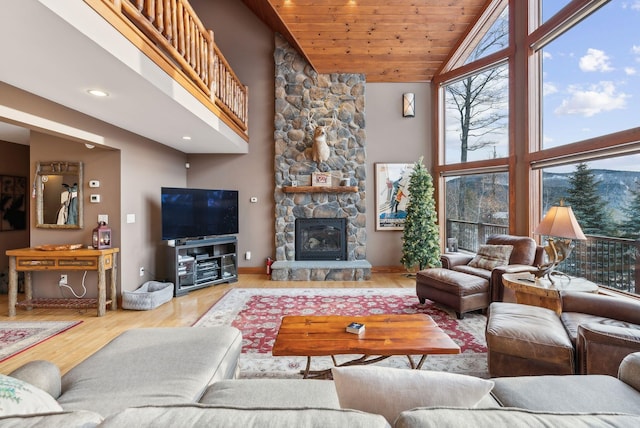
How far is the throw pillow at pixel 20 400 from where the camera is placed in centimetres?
86

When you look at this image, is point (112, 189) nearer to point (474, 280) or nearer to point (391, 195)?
point (391, 195)

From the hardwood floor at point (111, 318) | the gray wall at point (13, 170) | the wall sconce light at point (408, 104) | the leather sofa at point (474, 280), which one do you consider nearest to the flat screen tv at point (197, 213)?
the hardwood floor at point (111, 318)

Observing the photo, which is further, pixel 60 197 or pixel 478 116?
pixel 478 116

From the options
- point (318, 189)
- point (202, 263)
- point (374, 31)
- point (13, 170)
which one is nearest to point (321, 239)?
point (318, 189)

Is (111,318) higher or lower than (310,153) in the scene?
lower

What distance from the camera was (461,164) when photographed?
17.3ft

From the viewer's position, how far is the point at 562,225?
8.80 feet

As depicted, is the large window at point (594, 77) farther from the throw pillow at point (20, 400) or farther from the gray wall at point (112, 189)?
the gray wall at point (112, 189)

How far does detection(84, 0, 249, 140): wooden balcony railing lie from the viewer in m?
2.04

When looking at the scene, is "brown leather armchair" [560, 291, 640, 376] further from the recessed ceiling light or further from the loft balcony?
the recessed ceiling light

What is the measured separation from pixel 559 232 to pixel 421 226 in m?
2.53

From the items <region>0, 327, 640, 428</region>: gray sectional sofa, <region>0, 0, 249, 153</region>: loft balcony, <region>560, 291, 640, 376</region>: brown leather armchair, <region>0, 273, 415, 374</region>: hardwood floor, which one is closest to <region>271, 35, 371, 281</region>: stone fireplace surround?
→ <region>0, 273, 415, 374</region>: hardwood floor

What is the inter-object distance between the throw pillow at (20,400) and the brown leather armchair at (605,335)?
104 inches

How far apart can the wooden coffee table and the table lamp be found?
1431 mm
